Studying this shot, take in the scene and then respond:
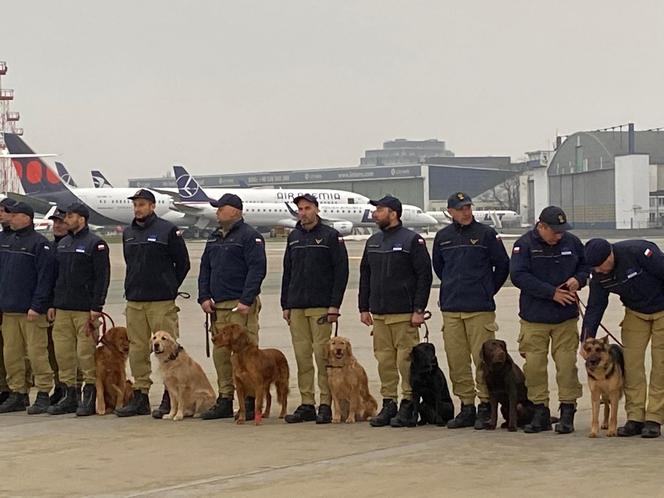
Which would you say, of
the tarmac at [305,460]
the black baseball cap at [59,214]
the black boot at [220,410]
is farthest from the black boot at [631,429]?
the black baseball cap at [59,214]

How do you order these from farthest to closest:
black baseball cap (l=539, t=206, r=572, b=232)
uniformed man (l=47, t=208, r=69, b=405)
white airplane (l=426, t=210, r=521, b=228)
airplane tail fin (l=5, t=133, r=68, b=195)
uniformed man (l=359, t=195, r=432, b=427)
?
white airplane (l=426, t=210, r=521, b=228) → airplane tail fin (l=5, t=133, r=68, b=195) → uniformed man (l=47, t=208, r=69, b=405) → uniformed man (l=359, t=195, r=432, b=427) → black baseball cap (l=539, t=206, r=572, b=232)

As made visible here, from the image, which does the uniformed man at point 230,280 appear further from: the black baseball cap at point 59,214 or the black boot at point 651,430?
the black boot at point 651,430

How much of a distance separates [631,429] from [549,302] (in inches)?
43.8

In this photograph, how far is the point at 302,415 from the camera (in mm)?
9797

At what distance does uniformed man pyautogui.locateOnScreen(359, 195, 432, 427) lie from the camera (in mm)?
9500

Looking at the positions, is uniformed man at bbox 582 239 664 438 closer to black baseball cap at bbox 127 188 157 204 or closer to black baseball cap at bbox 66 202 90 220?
black baseball cap at bbox 127 188 157 204

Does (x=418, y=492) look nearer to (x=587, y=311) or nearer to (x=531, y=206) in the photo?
(x=587, y=311)

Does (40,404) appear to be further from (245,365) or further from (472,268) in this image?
(472,268)

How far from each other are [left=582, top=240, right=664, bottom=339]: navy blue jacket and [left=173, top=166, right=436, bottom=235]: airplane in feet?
208

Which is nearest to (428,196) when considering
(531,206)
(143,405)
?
(531,206)

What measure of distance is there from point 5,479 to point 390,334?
3433 millimetres

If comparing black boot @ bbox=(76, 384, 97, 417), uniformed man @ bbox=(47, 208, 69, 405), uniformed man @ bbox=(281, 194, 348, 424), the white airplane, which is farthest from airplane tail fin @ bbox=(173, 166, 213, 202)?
uniformed man @ bbox=(281, 194, 348, 424)

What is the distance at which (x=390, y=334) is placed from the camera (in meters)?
9.65

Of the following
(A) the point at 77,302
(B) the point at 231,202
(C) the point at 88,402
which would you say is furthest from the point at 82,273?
(B) the point at 231,202
